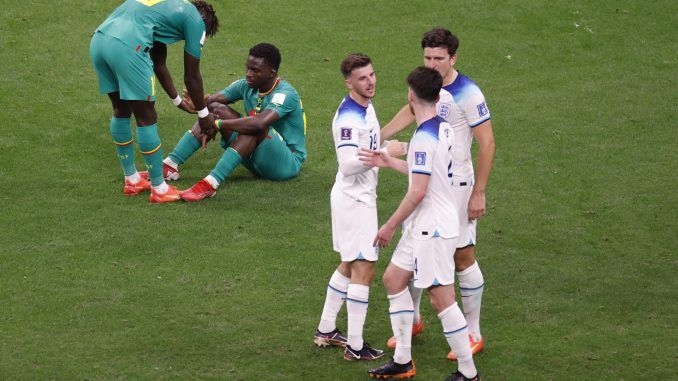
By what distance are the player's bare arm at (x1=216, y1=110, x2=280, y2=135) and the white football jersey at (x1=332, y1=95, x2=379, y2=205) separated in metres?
2.96

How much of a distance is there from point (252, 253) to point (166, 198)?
1431mm

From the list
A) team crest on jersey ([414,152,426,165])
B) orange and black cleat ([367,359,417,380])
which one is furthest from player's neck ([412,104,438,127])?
orange and black cleat ([367,359,417,380])

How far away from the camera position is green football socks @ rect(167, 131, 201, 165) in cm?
1016

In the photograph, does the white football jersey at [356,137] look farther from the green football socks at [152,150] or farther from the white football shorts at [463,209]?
the green football socks at [152,150]

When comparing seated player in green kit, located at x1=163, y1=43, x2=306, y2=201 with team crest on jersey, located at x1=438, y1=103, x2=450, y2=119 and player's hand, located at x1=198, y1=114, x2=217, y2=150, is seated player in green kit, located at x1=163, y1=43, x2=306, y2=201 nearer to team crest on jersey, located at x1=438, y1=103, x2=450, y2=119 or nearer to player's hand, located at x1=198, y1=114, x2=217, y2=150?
player's hand, located at x1=198, y1=114, x2=217, y2=150

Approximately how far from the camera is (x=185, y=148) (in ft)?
33.4

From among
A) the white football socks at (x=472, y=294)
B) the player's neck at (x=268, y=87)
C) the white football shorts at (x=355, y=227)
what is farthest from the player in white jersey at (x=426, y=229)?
the player's neck at (x=268, y=87)

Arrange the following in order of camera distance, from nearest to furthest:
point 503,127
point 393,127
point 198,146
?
1. point 393,127
2. point 198,146
3. point 503,127

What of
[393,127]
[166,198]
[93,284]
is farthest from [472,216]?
[166,198]

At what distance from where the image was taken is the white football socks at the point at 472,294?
6859 millimetres

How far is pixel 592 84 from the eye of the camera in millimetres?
12758

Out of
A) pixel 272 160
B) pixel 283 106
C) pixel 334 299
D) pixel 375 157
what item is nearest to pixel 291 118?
pixel 283 106

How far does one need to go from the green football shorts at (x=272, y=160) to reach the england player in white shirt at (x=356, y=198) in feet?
10.2

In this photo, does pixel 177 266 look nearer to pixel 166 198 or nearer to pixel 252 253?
pixel 252 253
